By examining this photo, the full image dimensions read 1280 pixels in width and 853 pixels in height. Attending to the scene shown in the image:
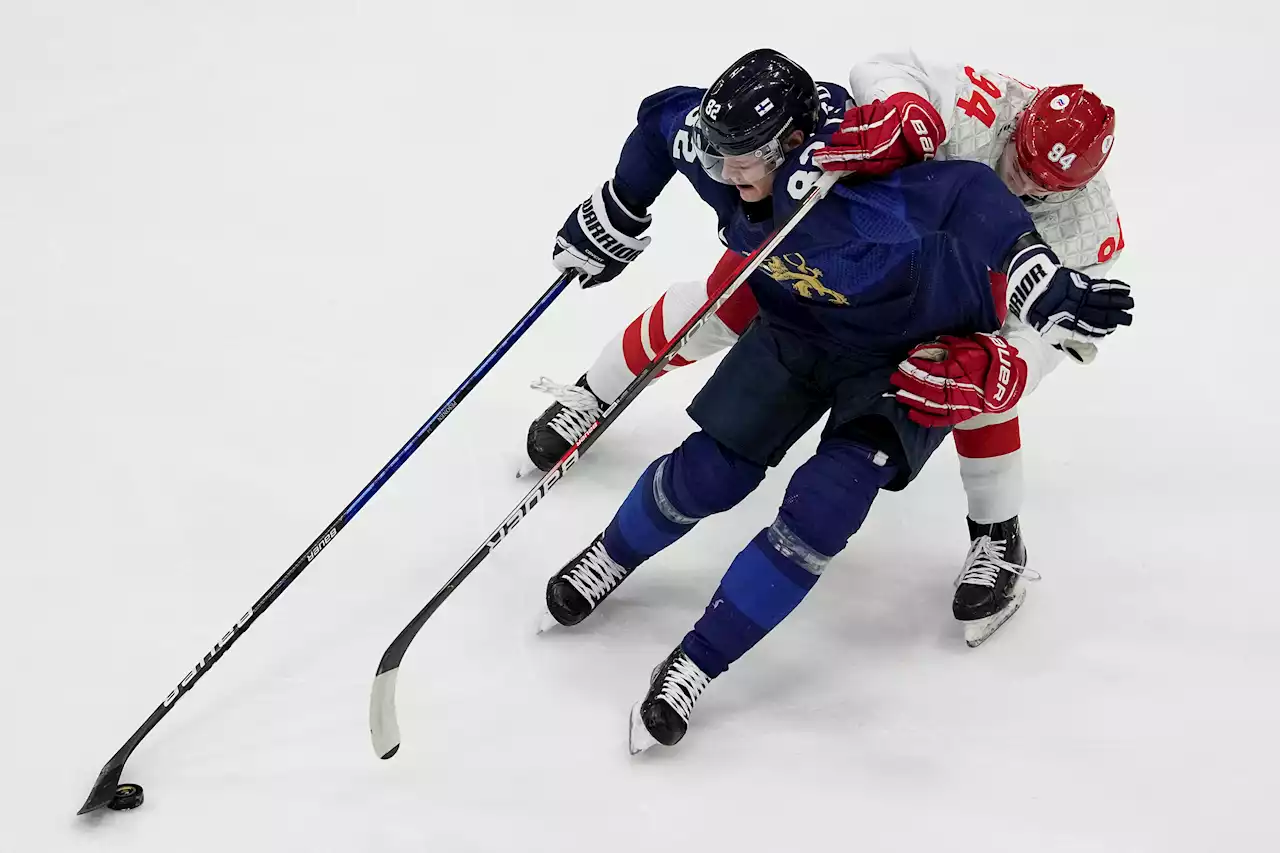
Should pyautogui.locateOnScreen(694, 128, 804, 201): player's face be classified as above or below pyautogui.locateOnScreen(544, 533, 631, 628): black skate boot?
above

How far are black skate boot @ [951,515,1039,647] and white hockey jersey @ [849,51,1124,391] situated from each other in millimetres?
324

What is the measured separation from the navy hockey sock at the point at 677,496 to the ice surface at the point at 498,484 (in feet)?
0.49

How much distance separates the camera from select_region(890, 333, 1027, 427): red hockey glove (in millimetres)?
2094

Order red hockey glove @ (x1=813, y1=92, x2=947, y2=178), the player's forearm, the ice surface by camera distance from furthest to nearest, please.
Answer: the player's forearm → the ice surface → red hockey glove @ (x1=813, y1=92, x2=947, y2=178)

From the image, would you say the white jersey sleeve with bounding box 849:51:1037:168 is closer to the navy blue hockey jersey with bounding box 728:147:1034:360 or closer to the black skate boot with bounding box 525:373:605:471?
the navy blue hockey jersey with bounding box 728:147:1034:360

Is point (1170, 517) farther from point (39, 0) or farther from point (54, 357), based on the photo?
point (39, 0)

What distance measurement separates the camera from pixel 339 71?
4211 millimetres

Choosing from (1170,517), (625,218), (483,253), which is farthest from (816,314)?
(483,253)

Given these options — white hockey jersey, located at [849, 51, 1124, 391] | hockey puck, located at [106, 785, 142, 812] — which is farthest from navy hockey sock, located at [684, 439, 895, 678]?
hockey puck, located at [106, 785, 142, 812]

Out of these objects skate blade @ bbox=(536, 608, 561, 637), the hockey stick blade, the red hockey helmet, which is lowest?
the hockey stick blade

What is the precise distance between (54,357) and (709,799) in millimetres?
1740

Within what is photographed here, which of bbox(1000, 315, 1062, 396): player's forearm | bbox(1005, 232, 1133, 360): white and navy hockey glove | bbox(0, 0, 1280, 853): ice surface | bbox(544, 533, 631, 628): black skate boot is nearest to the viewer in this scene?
bbox(1005, 232, 1133, 360): white and navy hockey glove

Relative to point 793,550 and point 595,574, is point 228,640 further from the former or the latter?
point 793,550

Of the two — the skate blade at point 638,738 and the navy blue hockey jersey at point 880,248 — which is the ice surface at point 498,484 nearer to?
the skate blade at point 638,738
